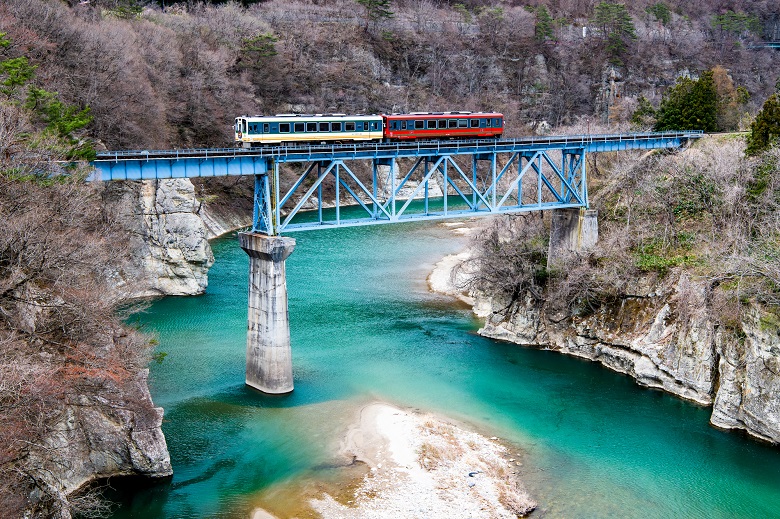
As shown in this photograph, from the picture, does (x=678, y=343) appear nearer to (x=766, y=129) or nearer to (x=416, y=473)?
(x=766, y=129)

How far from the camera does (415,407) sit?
3638cm

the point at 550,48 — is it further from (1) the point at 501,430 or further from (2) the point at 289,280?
(1) the point at 501,430

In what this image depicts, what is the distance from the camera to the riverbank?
90.7ft

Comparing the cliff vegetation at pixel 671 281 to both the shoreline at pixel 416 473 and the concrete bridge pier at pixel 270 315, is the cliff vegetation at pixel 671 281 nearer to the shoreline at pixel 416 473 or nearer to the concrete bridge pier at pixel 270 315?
the shoreline at pixel 416 473

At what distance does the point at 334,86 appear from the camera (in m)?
110

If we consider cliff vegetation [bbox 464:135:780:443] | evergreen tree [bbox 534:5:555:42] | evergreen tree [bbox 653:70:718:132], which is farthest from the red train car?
evergreen tree [bbox 534:5:555:42]

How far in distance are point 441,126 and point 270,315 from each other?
611 inches

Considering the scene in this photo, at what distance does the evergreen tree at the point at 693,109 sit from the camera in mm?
59344

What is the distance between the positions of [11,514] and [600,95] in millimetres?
118808

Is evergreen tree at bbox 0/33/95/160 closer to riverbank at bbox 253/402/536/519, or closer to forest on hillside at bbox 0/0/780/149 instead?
riverbank at bbox 253/402/536/519

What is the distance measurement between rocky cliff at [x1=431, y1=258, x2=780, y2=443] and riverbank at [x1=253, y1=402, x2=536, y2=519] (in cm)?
1077

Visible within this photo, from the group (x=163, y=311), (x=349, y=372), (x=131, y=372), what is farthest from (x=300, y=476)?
(x=163, y=311)

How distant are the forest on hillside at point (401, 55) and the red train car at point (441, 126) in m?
30.5

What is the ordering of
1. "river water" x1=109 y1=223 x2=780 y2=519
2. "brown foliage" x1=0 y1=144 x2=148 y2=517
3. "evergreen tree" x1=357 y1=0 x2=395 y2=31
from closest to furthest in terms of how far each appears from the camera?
"brown foliage" x1=0 y1=144 x2=148 y2=517
"river water" x1=109 y1=223 x2=780 y2=519
"evergreen tree" x1=357 y1=0 x2=395 y2=31
